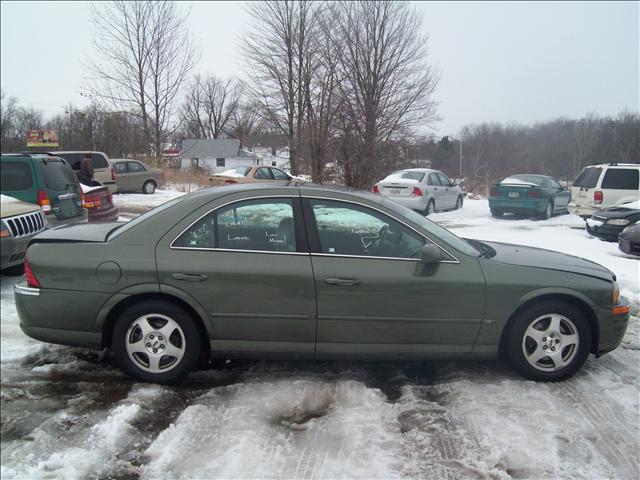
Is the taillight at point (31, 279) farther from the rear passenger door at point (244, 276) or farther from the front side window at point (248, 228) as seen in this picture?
the front side window at point (248, 228)

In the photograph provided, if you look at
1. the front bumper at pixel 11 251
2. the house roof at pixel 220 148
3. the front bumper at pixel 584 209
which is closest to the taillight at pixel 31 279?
the front bumper at pixel 11 251

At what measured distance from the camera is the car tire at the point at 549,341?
370 centimetres

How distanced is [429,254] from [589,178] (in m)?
9.62

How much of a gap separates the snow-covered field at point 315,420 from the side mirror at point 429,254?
3.08 ft

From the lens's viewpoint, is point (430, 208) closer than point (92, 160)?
Yes

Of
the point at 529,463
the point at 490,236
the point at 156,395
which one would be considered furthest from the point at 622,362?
the point at 490,236

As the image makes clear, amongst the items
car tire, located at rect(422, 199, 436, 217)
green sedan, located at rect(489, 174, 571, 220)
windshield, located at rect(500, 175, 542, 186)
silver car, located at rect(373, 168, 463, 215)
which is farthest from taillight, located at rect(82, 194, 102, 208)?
windshield, located at rect(500, 175, 542, 186)

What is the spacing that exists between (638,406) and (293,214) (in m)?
2.79

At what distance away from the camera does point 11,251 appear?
222 inches

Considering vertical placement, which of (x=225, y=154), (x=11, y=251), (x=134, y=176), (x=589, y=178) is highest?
(x=225, y=154)

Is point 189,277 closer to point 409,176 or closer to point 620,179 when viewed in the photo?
point 620,179

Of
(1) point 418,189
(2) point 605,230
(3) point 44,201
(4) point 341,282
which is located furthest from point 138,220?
(1) point 418,189

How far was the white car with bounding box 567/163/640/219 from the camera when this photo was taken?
10.5 metres

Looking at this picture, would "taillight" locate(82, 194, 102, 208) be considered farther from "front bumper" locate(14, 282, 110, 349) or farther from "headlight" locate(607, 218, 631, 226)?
"headlight" locate(607, 218, 631, 226)
